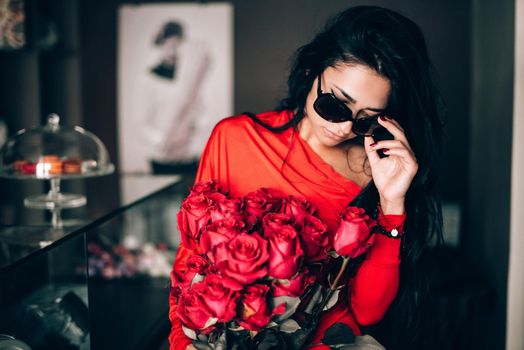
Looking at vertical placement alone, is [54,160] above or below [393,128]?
below

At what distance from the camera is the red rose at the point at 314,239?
979 millimetres

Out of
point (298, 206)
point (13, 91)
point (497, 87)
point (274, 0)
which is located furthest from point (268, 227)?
point (274, 0)

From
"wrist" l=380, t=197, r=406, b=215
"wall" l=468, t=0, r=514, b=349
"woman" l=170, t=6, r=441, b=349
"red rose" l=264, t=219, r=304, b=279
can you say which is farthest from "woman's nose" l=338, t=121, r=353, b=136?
"wall" l=468, t=0, r=514, b=349

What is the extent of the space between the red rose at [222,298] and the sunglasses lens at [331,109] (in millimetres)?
685

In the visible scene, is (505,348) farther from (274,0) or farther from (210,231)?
(274,0)

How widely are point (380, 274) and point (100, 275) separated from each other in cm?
146

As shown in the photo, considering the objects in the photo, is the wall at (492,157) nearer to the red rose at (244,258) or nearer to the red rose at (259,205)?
the red rose at (259,205)

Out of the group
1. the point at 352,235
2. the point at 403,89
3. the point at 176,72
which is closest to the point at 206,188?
the point at 352,235

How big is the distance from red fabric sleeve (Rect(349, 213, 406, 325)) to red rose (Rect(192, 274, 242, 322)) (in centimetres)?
63

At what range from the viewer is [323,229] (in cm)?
99

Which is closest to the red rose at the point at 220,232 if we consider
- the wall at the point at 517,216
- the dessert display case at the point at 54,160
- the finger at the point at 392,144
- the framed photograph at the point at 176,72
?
the finger at the point at 392,144

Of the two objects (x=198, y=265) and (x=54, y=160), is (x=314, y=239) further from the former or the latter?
(x=54, y=160)

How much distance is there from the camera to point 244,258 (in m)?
0.87

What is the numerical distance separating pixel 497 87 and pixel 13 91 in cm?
282
